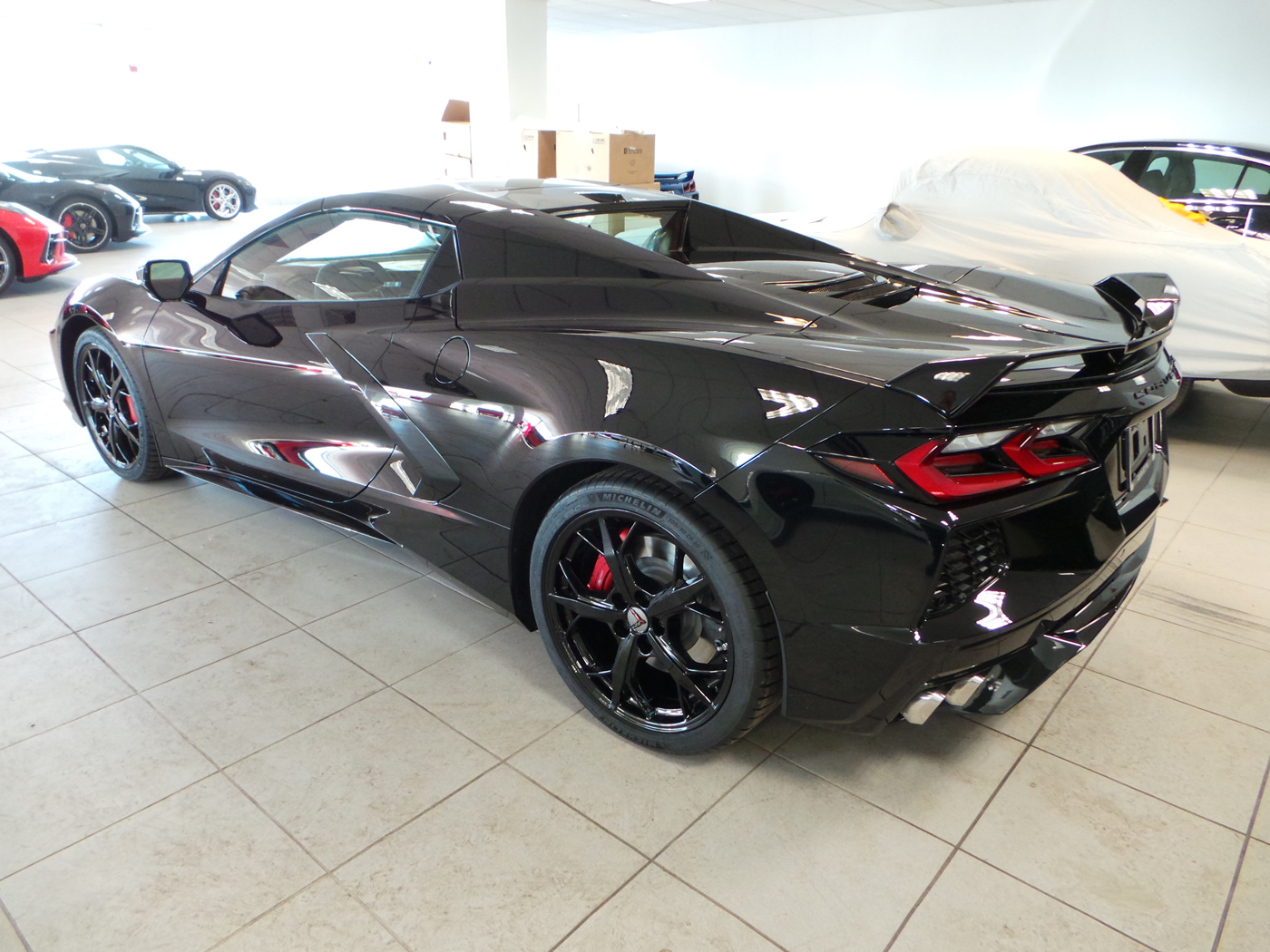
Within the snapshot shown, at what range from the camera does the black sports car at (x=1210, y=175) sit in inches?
235

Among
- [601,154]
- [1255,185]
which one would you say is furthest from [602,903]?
[1255,185]

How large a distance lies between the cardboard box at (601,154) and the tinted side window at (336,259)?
476cm

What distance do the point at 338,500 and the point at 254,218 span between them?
1124cm

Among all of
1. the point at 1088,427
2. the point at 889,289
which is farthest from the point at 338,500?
the point at 1088,427

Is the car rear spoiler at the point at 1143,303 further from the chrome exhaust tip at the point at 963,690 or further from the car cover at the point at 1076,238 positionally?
the car cover at the point at 1076,238

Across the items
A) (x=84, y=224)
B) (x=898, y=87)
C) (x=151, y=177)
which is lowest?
(x=84, y=224)

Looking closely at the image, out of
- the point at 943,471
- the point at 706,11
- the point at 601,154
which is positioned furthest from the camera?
the point at 706,11

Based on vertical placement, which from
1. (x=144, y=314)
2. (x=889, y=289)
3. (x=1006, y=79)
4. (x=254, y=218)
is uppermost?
(x=1006, y=79)

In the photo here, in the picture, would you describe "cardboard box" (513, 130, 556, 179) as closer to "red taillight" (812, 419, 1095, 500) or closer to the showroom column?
the showroom column

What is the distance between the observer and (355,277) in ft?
7.90

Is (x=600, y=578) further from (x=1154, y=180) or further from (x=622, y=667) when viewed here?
(x=1154, y=180)

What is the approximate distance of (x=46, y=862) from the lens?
1.59m

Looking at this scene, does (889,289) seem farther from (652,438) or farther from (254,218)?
(254,218)

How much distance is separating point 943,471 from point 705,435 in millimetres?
422
